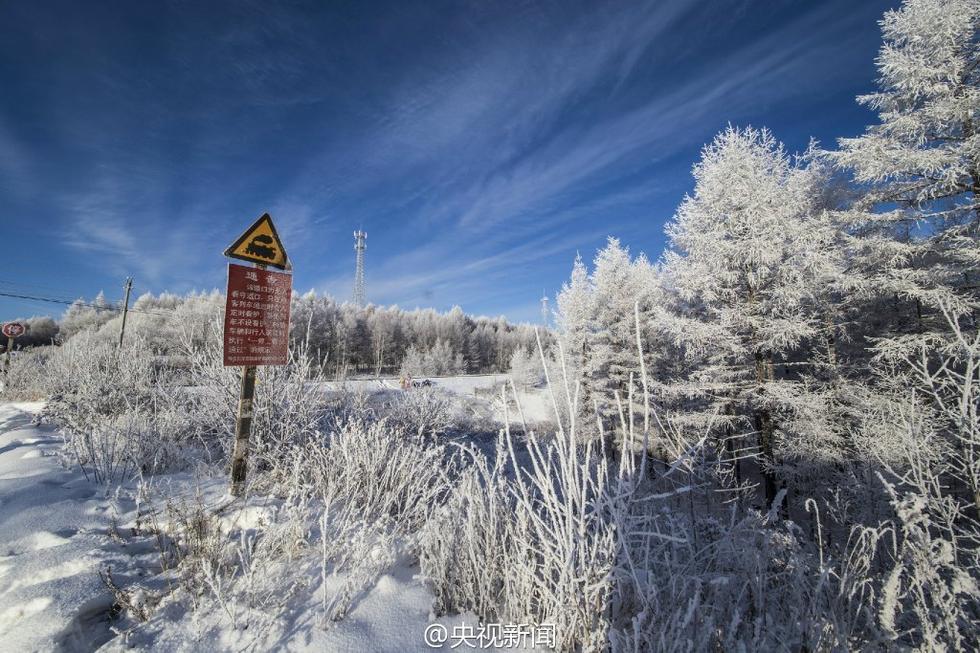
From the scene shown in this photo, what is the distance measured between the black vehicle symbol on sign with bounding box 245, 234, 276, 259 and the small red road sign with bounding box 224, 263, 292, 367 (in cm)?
24

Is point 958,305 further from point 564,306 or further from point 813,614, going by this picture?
point 564,306

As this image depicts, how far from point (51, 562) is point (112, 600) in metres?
0.51

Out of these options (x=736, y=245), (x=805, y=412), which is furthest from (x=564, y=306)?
(x=805, y=412)

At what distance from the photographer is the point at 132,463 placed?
4.15m

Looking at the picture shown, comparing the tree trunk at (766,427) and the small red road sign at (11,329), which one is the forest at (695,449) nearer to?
the tree trunk at (766,427)

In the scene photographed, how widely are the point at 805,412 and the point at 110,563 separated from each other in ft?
36.9

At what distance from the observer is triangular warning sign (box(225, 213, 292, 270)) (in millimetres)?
3719

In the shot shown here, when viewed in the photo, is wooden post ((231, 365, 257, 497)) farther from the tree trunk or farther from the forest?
the tree trunk

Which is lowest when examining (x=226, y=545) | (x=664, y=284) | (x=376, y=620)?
(x=376, y=620)

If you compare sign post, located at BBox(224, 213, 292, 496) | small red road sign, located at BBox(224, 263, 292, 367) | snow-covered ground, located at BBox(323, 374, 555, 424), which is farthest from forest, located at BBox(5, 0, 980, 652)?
snow-covered ground, located at BBox(323, 374, 555, 424)

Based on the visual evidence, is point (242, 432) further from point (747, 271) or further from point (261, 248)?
point (747, 271)

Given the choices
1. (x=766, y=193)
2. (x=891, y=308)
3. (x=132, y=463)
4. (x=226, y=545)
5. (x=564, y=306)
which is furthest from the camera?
(x=564, y=306)

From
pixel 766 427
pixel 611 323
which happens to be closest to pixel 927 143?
pixel 766 427

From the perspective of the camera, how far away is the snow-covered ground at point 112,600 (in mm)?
1785
